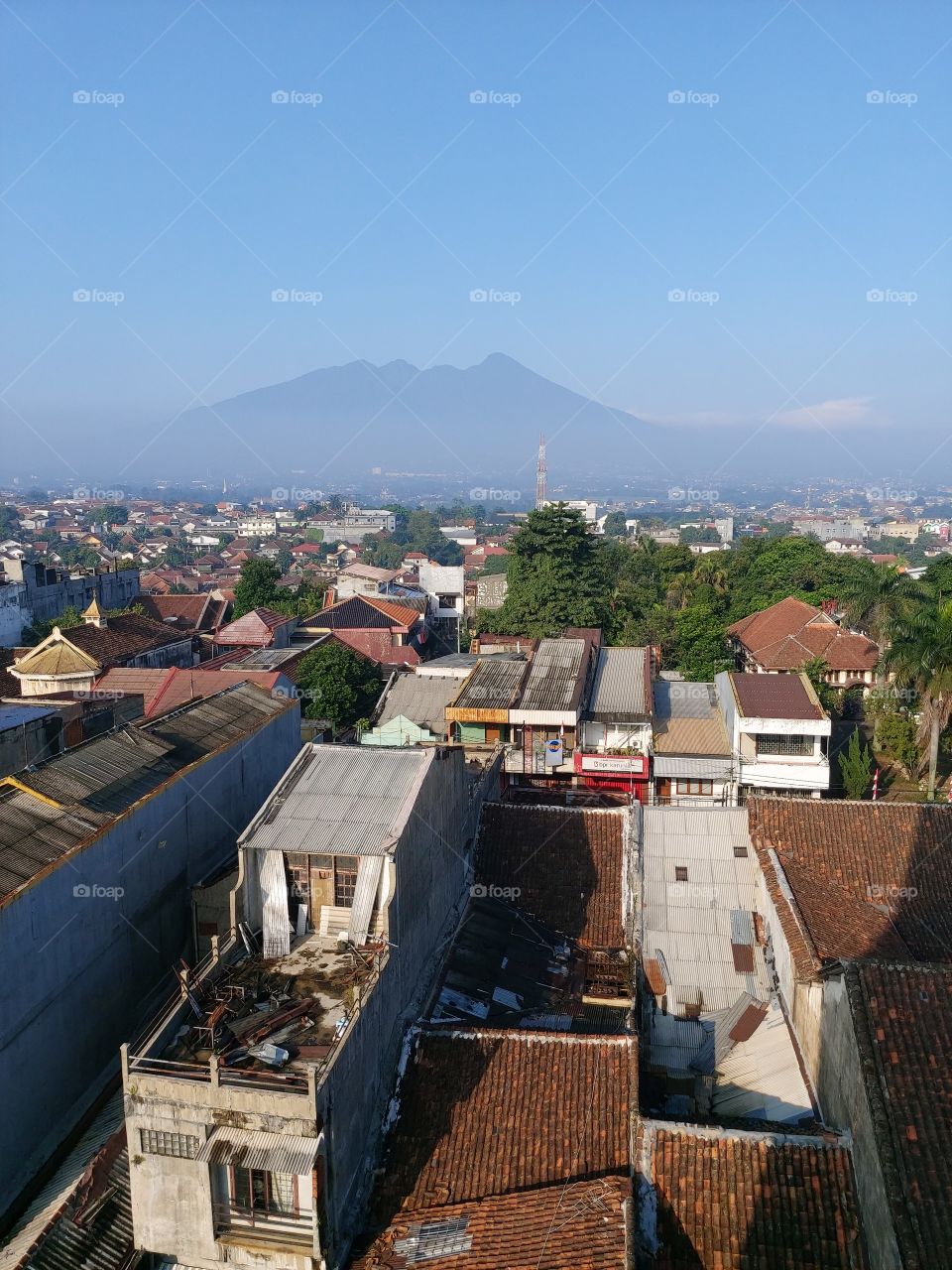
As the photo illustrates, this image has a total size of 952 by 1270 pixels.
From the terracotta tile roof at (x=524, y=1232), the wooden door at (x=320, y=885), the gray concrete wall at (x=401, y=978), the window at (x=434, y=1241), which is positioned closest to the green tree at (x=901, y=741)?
the gray concrete wall at (x=401, y=978)

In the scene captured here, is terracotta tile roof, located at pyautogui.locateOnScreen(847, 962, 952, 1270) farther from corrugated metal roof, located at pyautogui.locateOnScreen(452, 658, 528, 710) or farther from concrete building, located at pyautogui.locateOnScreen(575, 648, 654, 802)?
corrugated metal roof, located at pyautogui.locateOnScreen(452, 658, 528, 710)

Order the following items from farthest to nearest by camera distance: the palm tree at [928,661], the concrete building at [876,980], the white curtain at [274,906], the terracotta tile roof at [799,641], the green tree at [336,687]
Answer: the terracotta tile roof at [799,641] → the green tree at [336,687] → the palm tree at [928,661] → the white curtain at [274,906] → the concrete building at [876,980]

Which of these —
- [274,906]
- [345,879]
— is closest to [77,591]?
[274,906]

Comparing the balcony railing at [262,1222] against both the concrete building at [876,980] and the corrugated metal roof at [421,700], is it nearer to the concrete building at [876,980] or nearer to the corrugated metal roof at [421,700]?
the concrete building at [876,980]

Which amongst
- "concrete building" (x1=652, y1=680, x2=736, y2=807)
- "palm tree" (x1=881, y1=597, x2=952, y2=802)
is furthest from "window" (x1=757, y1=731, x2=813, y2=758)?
"palm tree" (x1=881, y1=597, x2=952, y2=802)

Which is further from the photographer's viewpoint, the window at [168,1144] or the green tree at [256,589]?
the green tree at [256,589]

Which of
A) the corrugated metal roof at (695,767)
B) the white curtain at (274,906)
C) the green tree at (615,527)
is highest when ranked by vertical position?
the white curtain at (274,906)

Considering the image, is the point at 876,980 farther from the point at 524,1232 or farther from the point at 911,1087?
the point at 524,1232
